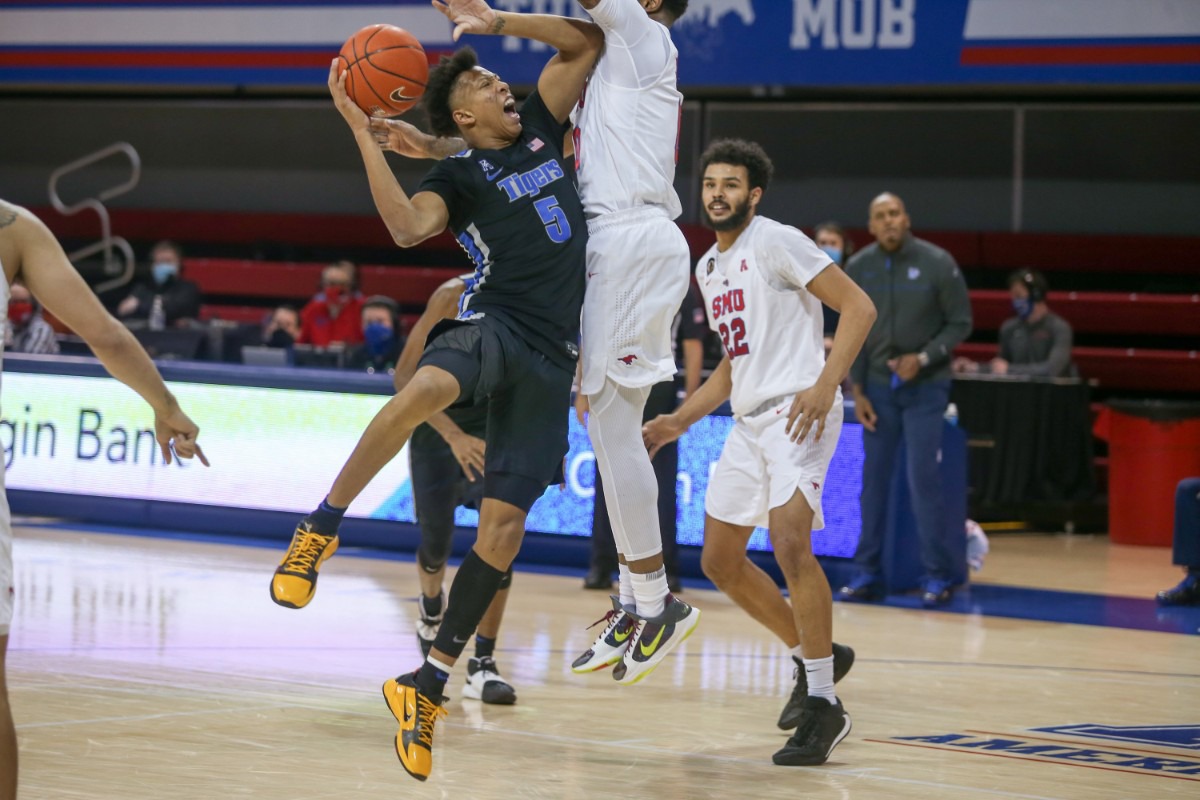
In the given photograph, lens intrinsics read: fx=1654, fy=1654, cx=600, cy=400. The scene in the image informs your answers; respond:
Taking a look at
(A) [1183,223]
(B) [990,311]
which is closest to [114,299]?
(B) [990,311]

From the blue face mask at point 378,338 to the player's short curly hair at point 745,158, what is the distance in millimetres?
5408

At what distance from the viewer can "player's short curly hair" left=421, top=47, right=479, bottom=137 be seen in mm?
5164

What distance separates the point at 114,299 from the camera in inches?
668

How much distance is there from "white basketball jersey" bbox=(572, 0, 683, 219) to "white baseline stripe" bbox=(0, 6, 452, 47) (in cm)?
1021

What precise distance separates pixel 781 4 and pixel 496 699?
30.7ft

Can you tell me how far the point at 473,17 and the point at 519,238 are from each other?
26.4 inches

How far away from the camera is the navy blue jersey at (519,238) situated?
16.5 feet

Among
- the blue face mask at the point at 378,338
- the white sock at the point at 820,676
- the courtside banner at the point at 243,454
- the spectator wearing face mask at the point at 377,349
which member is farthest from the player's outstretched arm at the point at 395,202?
the blue face mask at the point at 378,338

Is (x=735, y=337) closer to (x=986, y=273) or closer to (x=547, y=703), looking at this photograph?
(x=547, y=703)

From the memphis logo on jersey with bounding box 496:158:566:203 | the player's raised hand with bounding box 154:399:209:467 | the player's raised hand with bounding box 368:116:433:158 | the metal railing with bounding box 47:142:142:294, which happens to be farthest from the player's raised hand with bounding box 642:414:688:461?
the metal railing with bounding box 47:142:142:294

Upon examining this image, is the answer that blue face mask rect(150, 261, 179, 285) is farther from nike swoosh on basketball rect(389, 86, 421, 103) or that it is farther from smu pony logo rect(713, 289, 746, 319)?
nike swoosh on basketball rect(389, 86, 421, 103)

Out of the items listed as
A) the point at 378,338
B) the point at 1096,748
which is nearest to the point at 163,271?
the point at 378,338

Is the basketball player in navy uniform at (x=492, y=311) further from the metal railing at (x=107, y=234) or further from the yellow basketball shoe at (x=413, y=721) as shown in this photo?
the metal railing at (x=107, y=234)

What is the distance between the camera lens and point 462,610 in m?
4.85
